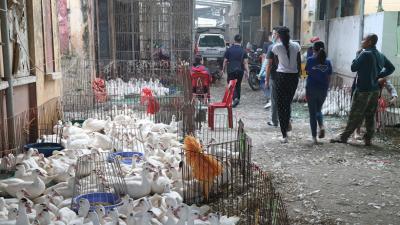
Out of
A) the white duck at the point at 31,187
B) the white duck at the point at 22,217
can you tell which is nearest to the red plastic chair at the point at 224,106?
the white duck at the point at 31,187

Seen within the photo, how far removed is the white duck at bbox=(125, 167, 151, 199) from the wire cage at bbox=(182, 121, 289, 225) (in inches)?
15.1

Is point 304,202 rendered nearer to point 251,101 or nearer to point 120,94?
point 120,94

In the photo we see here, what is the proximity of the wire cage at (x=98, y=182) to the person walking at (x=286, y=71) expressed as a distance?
3215 millimetres

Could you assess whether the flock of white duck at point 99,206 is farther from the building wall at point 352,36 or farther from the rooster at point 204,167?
the building wall at point 352,36

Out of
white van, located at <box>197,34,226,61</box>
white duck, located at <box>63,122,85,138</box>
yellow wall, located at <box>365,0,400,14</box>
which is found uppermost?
yellow wall, located at <box>365,0,400,14</box>

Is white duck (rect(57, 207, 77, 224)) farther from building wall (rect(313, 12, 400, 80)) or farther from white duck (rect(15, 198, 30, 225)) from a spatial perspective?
building wall (rect(313, 12, 400, 80))

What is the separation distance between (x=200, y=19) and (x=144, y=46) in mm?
34082

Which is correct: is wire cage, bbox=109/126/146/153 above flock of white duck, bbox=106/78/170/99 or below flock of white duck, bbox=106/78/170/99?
below

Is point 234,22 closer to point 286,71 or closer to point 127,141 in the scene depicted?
point 286,71

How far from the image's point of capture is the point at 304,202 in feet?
15.4

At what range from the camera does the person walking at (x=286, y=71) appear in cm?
698

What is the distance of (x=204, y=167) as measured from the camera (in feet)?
14.5

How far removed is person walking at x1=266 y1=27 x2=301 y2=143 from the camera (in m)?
6.98

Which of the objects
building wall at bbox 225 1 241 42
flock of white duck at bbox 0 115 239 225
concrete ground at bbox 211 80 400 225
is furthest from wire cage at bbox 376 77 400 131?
building wall at bbox 225 1 241 42
